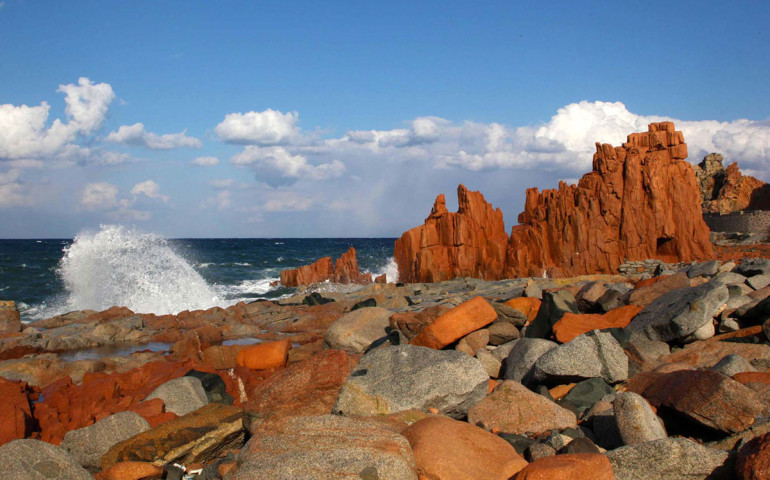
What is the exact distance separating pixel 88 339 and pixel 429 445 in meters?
15.4

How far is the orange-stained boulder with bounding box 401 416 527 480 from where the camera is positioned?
15.8 ft

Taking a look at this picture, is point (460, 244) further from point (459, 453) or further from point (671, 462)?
point (671, 462)

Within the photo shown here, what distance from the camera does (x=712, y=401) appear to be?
5383 millimetres

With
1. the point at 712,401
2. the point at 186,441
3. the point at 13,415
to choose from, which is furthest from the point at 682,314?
the point at 13,415

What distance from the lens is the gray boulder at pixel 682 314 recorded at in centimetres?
799

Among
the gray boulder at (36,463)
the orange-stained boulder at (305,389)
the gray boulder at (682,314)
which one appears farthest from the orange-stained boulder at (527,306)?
the gray boulder at (36,463)

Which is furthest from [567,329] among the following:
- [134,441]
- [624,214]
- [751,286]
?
[624,214]

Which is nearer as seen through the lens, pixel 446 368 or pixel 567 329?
pixel 446 368

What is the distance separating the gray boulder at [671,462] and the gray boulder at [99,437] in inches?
230

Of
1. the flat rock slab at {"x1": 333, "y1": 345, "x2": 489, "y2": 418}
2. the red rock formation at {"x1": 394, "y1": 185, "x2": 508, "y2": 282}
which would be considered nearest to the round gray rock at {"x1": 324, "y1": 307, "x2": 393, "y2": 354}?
the flat rock slab at {"x1": 333, "y1": 345, "x2": 489, "y2": 418}

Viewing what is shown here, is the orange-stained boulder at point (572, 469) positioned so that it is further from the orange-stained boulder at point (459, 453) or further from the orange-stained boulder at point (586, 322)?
the orange-stained boulder at point (586, 322)

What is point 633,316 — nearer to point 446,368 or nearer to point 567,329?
point 567,329

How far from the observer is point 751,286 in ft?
32.4

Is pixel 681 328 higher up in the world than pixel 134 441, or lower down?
higher up
